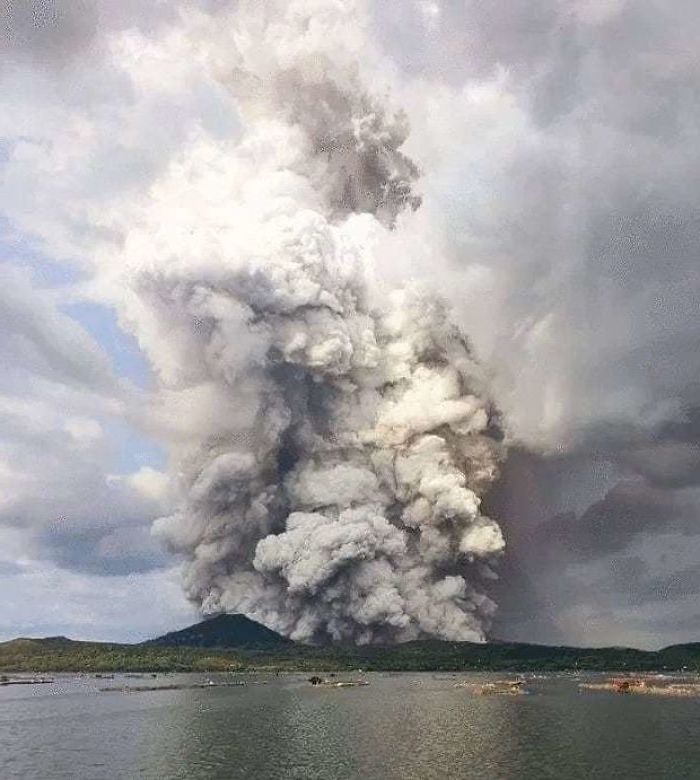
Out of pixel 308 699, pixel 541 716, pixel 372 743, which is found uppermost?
pixel 308 699

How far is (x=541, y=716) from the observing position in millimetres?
102750

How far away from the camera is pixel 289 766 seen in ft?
229

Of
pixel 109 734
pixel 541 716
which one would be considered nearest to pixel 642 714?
pixel 541 716

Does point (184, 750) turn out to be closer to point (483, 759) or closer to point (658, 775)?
point (483, 759)

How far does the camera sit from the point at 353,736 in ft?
284

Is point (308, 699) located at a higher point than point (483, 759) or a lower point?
higher

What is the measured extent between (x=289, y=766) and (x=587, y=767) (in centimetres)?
2311

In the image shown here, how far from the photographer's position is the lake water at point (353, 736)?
68.2 m

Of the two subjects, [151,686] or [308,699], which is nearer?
[308,699]

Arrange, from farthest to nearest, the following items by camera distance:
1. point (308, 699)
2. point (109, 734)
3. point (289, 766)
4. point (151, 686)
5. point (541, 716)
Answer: point (151, 686)
point (308, 699)
point (541, 716)
point (109, 734)
point (289, 766)

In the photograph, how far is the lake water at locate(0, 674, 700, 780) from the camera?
68188mm

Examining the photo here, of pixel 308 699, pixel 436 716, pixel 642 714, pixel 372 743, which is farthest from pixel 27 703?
pixel 642 714

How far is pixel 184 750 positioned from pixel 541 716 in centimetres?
4399

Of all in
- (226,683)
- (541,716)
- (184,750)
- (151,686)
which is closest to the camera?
(184,750)
